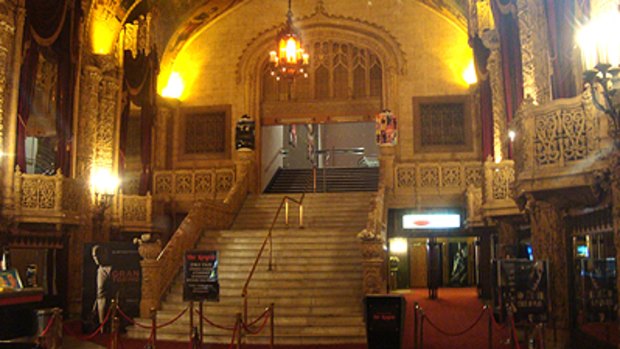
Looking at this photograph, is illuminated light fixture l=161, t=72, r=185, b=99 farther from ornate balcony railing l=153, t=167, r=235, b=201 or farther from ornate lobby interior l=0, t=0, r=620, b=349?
ornate balcony railing l=153, t=167, r=235, b=201

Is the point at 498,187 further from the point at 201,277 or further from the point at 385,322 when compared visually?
the point at 201,277

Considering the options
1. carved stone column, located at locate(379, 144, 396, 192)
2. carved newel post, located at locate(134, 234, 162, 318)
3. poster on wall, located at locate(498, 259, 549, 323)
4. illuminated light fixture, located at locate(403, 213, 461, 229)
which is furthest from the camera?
carved stone column, located at locate(379, 144, 396, 192)

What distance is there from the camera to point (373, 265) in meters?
12.5

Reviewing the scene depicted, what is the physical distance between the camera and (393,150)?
19922 millimetres

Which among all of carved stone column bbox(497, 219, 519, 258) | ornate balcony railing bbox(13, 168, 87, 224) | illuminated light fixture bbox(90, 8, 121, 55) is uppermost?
illuminated light fixture bbox(90, 8, 121, 55)

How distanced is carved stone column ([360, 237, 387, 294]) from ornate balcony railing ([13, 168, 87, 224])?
22.1 ft

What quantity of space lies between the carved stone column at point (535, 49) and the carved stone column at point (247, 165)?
36.1 feet

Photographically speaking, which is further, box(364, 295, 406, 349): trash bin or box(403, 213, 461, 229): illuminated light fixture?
box(403, 213, 461, 229): illuminated light fixture

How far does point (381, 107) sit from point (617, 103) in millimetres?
14651

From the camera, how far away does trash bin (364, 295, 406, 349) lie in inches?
376

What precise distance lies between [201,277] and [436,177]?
35.7 feet

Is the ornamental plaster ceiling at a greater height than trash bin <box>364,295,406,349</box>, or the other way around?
the ornamental plaster ceiling

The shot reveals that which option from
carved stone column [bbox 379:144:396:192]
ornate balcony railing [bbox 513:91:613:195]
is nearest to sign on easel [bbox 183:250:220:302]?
ornate balcony railing [bbox 513:91:613:195]

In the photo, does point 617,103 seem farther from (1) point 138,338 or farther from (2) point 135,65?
(2) point 135,65
